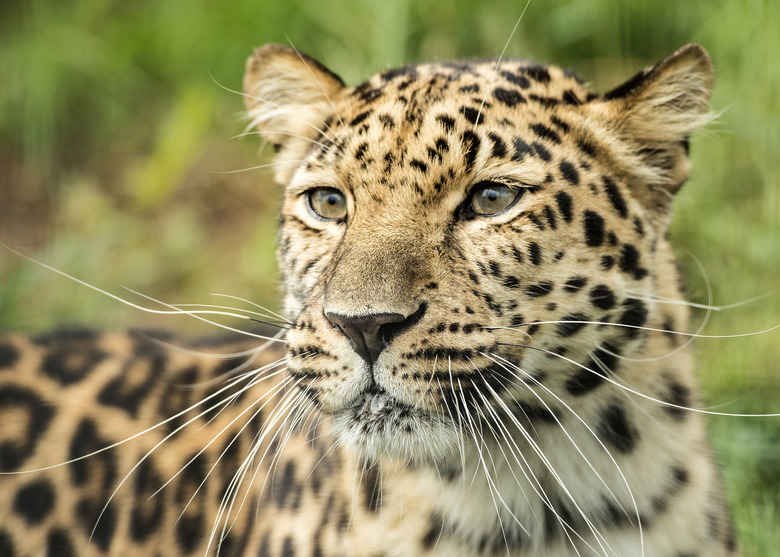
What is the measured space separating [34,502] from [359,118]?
222 centimetres

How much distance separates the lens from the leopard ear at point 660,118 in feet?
11.0

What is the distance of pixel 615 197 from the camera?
3.27 m

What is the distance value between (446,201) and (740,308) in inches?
139

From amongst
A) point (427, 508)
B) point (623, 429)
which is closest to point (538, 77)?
point (623, 429)

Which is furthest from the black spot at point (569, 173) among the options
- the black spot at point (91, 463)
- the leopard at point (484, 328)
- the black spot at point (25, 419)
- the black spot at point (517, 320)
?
the black spot at point (25, 419)

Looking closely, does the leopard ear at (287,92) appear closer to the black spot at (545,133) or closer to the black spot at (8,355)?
the black spot at (545,133)

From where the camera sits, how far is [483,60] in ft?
12.7

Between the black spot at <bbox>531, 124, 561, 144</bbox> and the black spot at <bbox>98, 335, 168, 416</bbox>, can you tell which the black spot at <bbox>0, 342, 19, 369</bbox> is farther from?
the black spot at <bbox>531, 124, 561, 144</bbox>

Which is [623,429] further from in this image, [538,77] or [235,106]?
[235,106]

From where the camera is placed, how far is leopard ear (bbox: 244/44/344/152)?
151 inches

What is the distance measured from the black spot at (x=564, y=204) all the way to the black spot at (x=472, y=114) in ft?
1.23

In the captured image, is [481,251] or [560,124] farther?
[560,124]

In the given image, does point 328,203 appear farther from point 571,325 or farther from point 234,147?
point 234,147

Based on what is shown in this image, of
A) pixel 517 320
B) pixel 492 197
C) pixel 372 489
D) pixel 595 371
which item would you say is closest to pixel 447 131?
pixel 492 197
